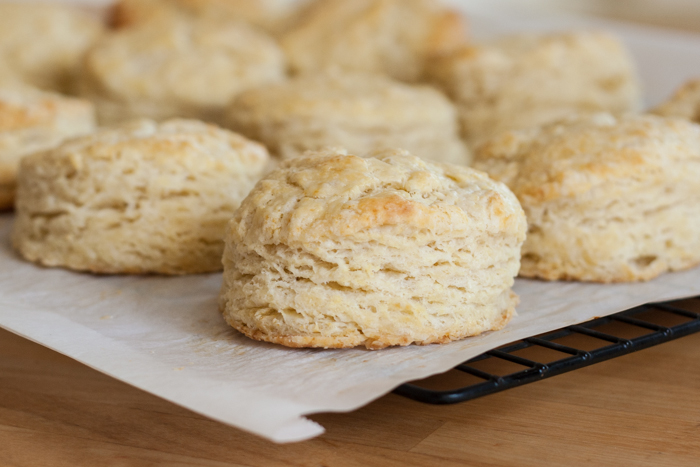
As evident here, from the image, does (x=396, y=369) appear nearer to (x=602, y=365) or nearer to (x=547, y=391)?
(x=547, y=391)

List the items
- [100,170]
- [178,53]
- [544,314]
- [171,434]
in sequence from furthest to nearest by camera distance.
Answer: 1. [178,53]
2. [100,170]
3. [544,314]
4. [171,434]

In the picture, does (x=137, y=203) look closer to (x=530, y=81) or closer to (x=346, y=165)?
(x=346, y=165)

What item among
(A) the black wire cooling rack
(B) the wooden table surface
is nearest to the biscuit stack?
(A) the black wire cooling rack

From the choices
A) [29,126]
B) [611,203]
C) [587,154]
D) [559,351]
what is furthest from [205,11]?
[559,351]

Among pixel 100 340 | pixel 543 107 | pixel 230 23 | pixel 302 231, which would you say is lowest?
pixel 100 340

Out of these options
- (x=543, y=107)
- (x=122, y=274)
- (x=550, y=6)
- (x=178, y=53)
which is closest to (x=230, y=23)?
(x=178, y=53)

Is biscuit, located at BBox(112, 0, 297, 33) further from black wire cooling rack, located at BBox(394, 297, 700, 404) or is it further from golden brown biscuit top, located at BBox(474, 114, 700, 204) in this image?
black wire cooling rack, located at BBox(394, 297, 700, 404)

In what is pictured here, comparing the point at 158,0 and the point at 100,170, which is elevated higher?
the point at 158,0
